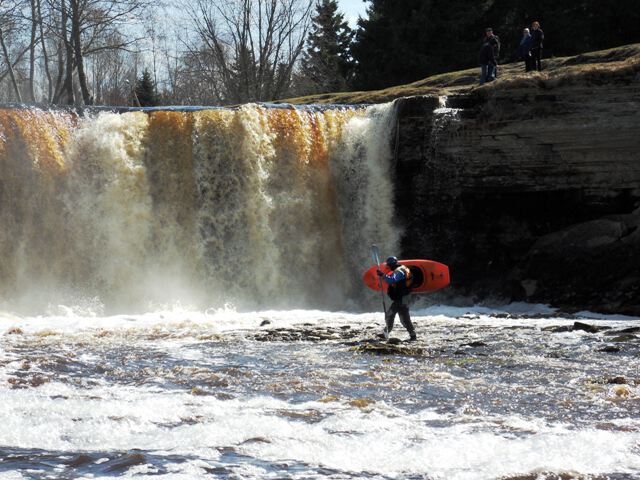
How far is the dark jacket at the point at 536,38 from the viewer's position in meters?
20.2

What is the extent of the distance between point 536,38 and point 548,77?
9.95ft

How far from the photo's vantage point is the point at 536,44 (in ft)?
67.2

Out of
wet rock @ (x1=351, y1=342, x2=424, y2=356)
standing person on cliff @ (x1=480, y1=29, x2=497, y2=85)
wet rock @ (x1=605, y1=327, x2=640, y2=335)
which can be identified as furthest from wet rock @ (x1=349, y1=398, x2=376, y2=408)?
standing person on cliff @ (x1=480, y1=29, x2=497, y2=85)

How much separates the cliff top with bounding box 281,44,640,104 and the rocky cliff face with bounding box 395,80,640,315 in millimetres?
119

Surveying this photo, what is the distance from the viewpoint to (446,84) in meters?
24.0

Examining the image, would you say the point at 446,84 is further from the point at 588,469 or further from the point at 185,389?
the point at 588,469

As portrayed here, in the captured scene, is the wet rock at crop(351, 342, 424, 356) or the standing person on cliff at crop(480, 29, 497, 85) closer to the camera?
the wet rock at crop(351, 342, 424, 356)

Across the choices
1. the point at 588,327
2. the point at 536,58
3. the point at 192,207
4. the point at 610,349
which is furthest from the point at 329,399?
the point at 536,58

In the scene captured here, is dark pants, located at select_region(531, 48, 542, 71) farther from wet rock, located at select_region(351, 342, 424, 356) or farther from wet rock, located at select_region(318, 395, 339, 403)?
wet rock, located at select_region(318, 395, 339, 403)

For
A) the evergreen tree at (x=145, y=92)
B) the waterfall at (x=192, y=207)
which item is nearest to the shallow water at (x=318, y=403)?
the waterfall at (x=192, y=207)

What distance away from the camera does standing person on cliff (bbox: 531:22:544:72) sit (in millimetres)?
20234

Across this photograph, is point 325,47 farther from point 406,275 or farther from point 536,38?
point 406,275

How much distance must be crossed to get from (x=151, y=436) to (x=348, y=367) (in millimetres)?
3703

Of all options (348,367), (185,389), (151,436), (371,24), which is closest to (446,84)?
(371,24)
